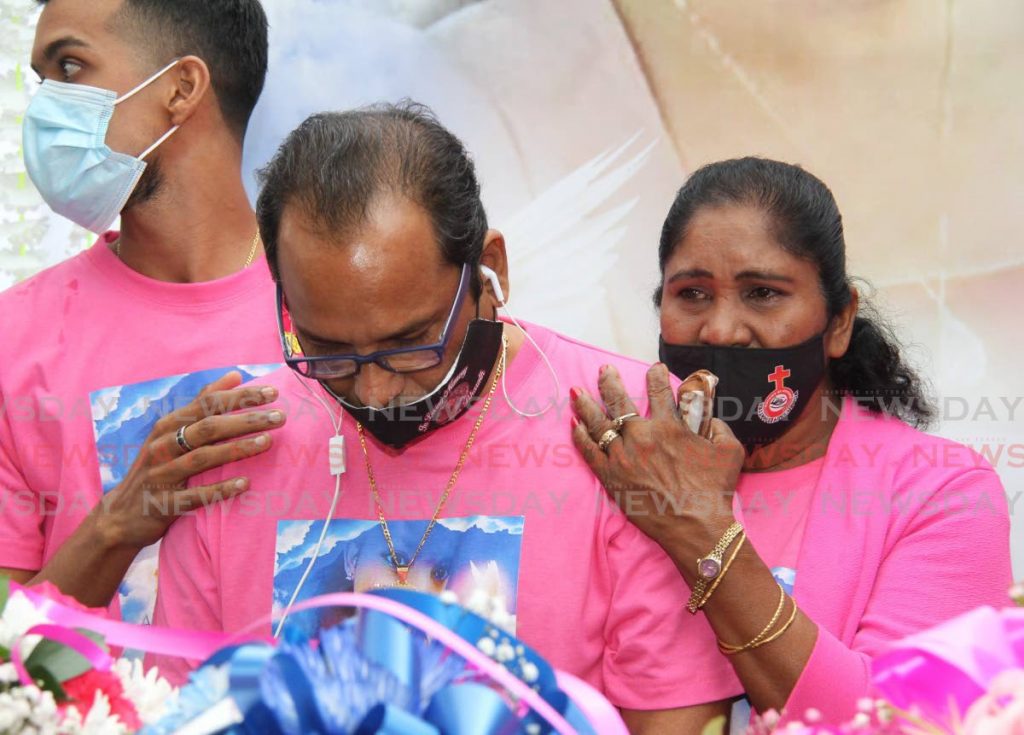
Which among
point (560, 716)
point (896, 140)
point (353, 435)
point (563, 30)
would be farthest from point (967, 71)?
point (560, 716)

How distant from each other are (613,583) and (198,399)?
2.74ft

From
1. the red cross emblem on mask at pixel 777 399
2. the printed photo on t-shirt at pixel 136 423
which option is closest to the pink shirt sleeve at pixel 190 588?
the printed photo on t-shirt at pixel 136 423

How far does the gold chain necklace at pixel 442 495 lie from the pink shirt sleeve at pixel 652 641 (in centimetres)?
27

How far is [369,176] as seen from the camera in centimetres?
164

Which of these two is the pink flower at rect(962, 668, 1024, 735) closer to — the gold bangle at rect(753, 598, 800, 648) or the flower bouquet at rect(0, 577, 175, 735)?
the flower bouquet at rect(0, 577, 175, 735)

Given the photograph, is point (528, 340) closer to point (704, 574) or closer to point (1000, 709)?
point (704, 574)

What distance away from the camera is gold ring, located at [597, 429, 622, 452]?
1791mm

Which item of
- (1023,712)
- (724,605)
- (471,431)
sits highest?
(1023,712)

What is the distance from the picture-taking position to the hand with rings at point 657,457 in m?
1.76

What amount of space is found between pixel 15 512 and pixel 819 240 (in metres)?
1.71

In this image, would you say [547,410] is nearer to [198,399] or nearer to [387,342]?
[387,342]

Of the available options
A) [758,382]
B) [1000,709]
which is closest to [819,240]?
[758,382]

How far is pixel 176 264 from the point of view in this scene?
2.54m

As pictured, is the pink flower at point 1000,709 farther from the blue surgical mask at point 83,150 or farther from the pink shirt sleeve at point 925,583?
the blue surgical mask at point 83,150
